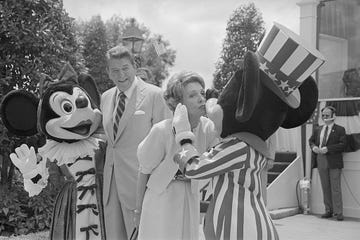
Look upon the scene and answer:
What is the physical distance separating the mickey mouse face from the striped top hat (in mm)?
1601

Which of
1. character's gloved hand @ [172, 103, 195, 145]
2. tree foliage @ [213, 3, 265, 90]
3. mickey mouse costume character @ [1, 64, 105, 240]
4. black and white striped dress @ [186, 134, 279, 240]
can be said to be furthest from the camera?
tree foliage @ [213, 3, 265, 90]

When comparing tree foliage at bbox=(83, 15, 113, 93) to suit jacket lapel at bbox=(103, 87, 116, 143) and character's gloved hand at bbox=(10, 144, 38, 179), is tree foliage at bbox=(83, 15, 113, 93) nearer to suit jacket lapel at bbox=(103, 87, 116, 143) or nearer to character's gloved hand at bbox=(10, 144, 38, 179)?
character's gloved hand at bbox=(10, 144, 38, 179)

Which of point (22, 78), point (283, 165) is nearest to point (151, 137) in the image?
point (22, 78)

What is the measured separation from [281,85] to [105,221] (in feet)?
5.59

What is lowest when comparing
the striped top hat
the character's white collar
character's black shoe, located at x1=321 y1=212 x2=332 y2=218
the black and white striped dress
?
character's black shoe, located at x1=321 y1=212 x2=332 y2=218

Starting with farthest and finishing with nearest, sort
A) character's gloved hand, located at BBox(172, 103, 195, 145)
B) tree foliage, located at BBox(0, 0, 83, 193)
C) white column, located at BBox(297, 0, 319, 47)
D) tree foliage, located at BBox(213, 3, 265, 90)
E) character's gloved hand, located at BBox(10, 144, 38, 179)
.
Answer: tree foliage, located at BBox(213, 3, 265, 90), white column, located at BBox(297, 0, 319, 47), tree foliage, located at BBox(0, 0, 83, 193), character's gloved hand, located at BBox(10, 144, 38, 179), character's gloved hand, located at BBox(172, 103, 195, 145)

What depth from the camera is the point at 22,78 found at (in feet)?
22.2

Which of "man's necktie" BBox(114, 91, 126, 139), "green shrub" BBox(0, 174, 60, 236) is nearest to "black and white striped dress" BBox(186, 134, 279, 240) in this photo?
"man's necktie" BBox(114, 91, 126, 139)

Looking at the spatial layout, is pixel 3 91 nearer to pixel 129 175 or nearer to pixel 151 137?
pixel 129 175

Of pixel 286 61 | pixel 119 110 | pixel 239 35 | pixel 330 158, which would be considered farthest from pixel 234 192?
pixel 239 35

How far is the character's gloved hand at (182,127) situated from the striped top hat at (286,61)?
1.53 ft

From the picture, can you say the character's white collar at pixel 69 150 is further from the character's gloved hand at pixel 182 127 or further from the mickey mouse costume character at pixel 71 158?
the character's gloved hand at pixel 182 127

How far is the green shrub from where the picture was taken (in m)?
6.68

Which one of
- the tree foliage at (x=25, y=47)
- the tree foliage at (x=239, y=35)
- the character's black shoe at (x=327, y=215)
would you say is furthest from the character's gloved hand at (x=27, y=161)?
the tree foliage at (x=239, y=35)
